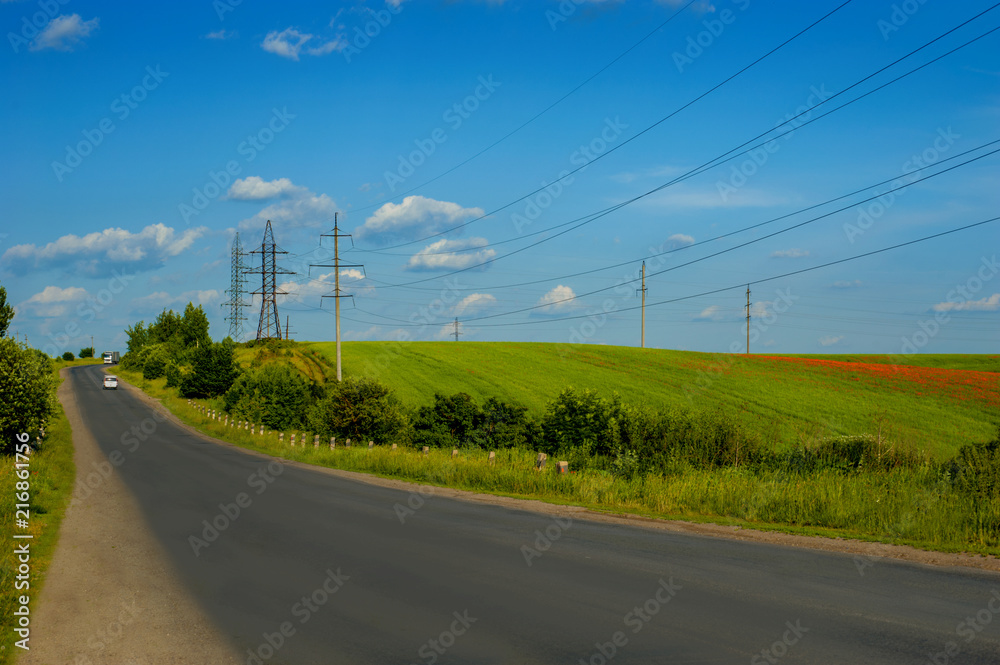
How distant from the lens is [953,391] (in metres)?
51.3

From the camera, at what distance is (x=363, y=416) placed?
34875 millimetres

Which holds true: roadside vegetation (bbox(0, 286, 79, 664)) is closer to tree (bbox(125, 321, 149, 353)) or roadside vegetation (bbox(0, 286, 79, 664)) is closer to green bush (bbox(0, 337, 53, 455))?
green bush (bbox(0, 337, 53, 455))

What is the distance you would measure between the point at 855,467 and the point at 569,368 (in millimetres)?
49597

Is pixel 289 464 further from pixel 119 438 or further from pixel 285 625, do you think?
pixel 285 625

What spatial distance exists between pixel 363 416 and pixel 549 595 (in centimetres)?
2785

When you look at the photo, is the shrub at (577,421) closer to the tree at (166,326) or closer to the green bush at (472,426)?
the green bush at (472,426)

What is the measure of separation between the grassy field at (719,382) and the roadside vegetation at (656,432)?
0.30m

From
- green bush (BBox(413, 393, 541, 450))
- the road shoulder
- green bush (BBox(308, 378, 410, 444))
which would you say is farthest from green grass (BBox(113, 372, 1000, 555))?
green bush (BBox(308, 378, 410, 444))

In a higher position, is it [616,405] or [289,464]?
[616,405]

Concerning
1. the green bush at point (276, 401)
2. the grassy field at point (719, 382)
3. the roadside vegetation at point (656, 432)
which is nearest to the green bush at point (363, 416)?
the roadside vegetation at point (656, 432)

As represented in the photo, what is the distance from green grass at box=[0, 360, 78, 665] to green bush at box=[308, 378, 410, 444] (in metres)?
11.7

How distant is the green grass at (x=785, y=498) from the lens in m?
11.2

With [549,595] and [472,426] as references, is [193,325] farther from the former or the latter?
[549,595]

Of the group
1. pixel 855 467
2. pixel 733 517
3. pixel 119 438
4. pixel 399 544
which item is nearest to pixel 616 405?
pixel 855 467
